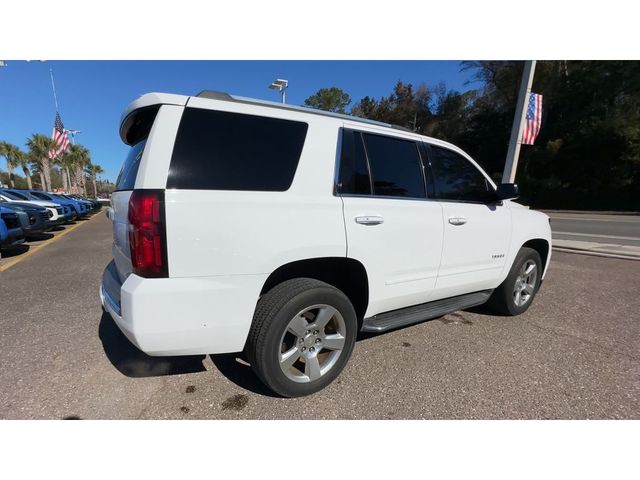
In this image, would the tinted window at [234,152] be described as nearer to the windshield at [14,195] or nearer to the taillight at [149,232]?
the taillight at [149,232]

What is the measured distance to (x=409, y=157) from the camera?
2766 millimetres

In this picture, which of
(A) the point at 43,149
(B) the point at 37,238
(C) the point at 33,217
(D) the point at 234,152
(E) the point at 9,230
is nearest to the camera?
(D) the point at 234,152

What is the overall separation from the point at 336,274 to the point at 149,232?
4.46 ft

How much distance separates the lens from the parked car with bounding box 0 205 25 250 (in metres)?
6.30

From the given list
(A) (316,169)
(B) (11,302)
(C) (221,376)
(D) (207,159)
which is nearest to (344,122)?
(A) (316,169)

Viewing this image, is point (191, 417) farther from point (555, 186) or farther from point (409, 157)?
point (555, 186)

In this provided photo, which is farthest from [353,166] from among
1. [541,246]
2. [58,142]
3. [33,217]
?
[58,142]

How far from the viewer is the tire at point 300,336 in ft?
6.69

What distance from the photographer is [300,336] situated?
2197mm

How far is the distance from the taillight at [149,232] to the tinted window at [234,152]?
Answer: 140 millimetres

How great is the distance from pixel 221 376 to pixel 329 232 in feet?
4.67

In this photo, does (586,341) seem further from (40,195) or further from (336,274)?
(40,195)

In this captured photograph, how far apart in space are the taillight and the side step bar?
155 centimetres

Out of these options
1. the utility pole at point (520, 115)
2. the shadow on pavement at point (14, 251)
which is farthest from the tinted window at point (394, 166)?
the shadow on pavement at point (14, 251)
